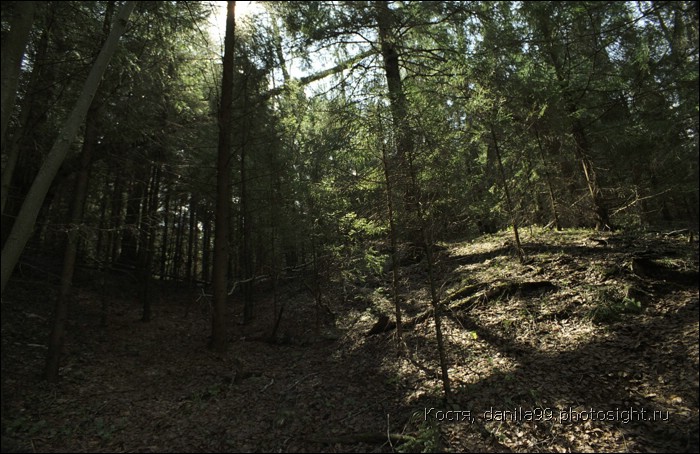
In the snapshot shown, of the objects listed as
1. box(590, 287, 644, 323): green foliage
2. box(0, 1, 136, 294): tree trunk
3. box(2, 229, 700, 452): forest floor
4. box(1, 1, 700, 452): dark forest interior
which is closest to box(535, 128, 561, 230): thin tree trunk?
box(1, 1, 700, 452): dark forest interior

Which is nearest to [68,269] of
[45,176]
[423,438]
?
[45,176]

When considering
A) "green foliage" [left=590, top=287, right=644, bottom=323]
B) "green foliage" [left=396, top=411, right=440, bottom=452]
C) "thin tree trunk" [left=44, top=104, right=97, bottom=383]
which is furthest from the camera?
"thin tree trunk" [left=44, top=104, right=97, bottom=383]

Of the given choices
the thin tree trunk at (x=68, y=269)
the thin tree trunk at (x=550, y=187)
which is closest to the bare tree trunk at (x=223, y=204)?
the thin tree trunk at (x=68, y=269)

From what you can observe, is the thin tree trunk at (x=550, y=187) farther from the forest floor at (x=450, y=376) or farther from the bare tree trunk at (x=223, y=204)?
the bare tree trunk at (x=223, y=204)

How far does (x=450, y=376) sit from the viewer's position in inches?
265

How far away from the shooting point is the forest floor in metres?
5.11

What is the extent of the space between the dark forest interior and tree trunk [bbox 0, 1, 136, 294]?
0.09 ft

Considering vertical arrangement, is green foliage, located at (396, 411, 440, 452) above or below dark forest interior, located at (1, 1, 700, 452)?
below

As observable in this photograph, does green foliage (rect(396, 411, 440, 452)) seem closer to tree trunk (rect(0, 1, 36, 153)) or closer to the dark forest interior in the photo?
the dark forest interior

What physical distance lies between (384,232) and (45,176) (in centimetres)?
635

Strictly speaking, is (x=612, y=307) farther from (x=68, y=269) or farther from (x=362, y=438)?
(x=68, y=269)

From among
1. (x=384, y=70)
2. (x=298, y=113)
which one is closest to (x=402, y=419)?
(x=298, y=113)

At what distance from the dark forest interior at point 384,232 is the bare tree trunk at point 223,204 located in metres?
0.06

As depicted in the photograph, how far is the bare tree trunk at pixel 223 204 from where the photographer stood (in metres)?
9.62
